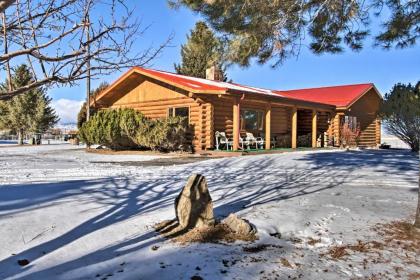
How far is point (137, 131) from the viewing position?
599 inches

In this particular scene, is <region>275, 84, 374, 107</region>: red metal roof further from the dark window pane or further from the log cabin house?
the dark window pane

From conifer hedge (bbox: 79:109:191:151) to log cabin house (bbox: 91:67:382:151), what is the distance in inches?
37.5

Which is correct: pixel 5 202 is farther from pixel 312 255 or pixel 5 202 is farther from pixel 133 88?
pixel 133 88

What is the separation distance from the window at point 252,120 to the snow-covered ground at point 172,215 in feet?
31.5

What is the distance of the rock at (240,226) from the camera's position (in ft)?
13.7

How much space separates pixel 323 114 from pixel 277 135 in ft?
15.7

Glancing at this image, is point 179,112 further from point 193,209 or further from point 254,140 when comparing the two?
point 193,209

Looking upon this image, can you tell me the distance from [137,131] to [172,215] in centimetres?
1066

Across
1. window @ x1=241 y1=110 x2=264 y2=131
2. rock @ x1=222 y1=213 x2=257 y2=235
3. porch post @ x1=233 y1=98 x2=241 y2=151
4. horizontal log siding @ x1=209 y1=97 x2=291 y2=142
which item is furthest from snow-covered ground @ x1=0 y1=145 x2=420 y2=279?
window @ x1=241 y1=110 x2=264 y2=131

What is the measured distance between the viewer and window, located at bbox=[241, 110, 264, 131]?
1764 centimetres


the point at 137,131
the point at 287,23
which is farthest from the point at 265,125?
the point at 287,23

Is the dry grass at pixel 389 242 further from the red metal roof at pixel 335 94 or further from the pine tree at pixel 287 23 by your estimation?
the red metal roof at pixel 335 94

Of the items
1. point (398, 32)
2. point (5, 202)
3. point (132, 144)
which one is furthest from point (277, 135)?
point (5, 202)

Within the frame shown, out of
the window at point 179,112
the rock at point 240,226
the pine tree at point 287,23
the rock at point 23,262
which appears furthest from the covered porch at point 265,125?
the rock at point 23,262
